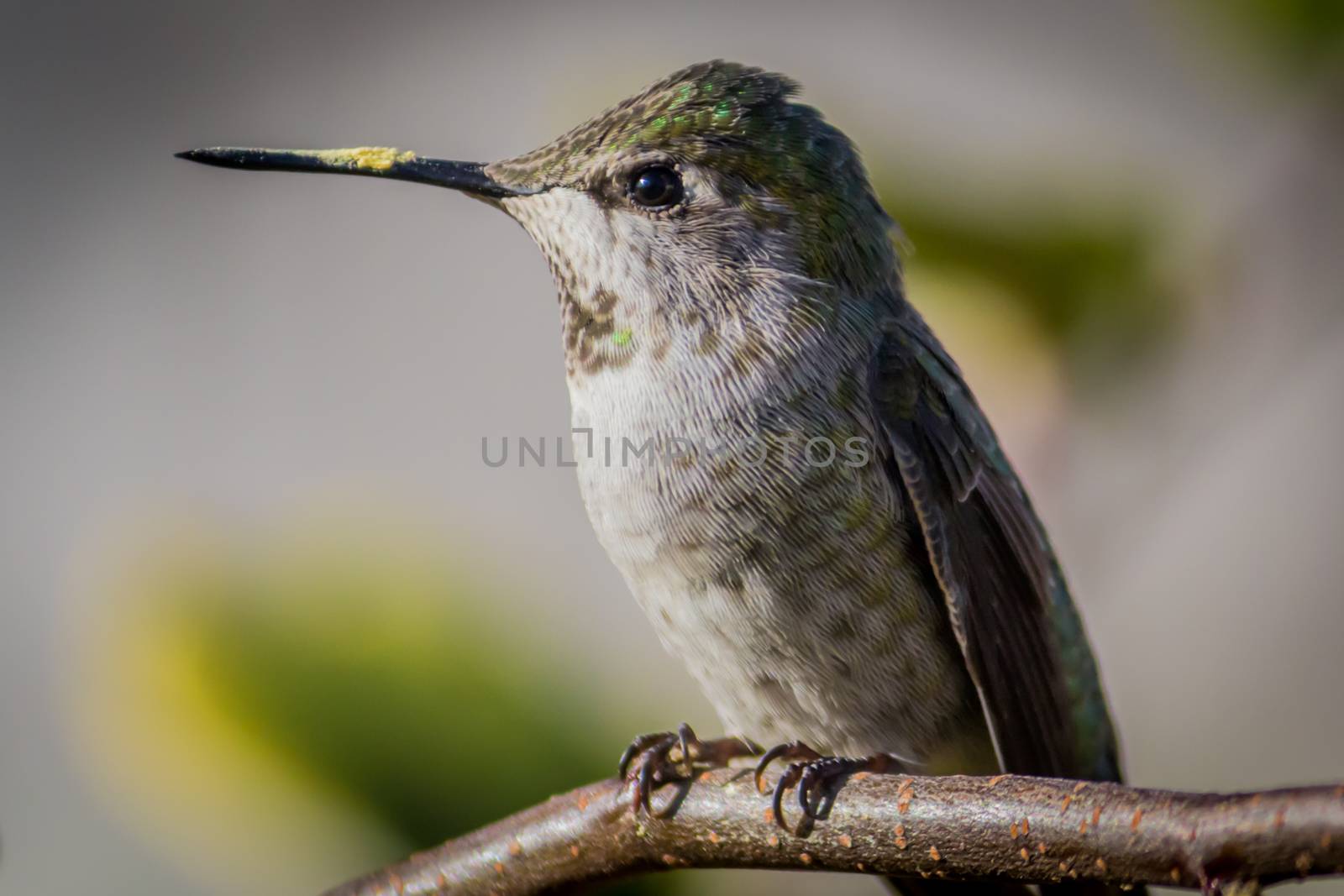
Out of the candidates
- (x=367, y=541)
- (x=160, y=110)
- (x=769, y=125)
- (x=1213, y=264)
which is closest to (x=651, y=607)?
(x=367, y=541)

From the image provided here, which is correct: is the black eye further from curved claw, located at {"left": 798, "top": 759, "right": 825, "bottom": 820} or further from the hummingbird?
curved claw, located at {"left": 798, "top": 759, "right": 825, "bottom": 820}

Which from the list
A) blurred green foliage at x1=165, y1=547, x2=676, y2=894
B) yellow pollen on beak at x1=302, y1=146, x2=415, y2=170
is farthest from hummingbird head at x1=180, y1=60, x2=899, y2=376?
blurred green foliage at x1=165, y1=547, x2=676, y2=894

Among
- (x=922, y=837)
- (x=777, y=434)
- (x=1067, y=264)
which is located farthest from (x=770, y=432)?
(x=1067, y=264)

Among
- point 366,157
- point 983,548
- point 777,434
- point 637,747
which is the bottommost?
point 637,747

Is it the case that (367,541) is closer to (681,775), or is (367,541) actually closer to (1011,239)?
(681,775)

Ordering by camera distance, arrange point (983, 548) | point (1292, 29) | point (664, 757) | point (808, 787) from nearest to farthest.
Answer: point (808, 787) < point (664, 757) < point (983, 548) < point (1292, 29)

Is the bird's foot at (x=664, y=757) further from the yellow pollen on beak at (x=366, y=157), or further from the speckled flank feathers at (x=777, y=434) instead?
the yellow pollen on beak at (x=366, y=157)

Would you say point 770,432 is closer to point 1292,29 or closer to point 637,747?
point 637,747
